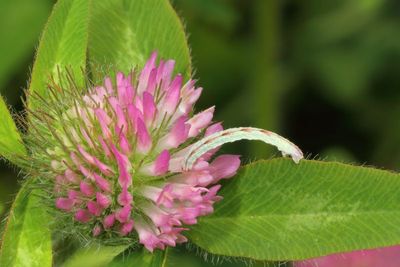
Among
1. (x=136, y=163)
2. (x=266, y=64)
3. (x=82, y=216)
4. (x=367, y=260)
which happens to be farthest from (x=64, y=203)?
(x=266, y=64)

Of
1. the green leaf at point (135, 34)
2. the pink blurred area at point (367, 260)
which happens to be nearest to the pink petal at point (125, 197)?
the green leaf at point (135, 34)

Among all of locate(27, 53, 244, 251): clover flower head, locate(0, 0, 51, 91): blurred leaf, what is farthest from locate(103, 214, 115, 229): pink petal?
locate(0, 0, 51, 91): blurred leaf

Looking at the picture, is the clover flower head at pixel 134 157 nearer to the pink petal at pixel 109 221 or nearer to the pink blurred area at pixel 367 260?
the pink petal at pixel 109 221

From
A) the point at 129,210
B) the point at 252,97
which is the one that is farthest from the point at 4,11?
the point at 129,210

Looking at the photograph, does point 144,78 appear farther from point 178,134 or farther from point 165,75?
point 178,134

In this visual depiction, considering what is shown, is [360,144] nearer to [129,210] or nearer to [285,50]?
[285,50]
